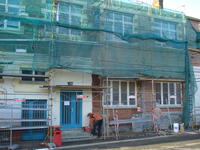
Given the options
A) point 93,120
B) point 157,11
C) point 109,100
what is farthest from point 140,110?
point 157,11

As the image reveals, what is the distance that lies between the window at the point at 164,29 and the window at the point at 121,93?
13.3ft

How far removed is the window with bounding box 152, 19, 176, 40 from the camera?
16.5 metres

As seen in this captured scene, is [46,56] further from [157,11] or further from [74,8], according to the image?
[157,11]

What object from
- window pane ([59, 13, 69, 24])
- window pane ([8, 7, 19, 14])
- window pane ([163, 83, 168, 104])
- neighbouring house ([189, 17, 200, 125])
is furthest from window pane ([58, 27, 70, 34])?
neighbouring house ([189, 17, 200, 125])

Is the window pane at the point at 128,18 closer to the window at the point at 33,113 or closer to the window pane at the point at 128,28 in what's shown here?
the window pane at the point at 128,28

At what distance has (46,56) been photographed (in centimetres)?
1232

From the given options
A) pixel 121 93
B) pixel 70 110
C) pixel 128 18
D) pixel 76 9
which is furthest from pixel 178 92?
pixel 76 9

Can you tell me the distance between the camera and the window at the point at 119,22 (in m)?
14.8

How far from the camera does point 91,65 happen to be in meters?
13.3

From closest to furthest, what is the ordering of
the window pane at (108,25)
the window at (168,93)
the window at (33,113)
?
the window at (33,113) < the window pane at (108,25) < the window at (168,93)

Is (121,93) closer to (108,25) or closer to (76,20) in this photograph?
(108,25)

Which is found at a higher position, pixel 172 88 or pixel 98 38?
pixel 98 38

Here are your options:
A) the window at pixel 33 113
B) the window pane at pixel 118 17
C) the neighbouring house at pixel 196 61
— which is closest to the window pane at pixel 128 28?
the window pane at pixel 118 17

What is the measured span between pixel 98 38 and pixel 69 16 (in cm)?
213
